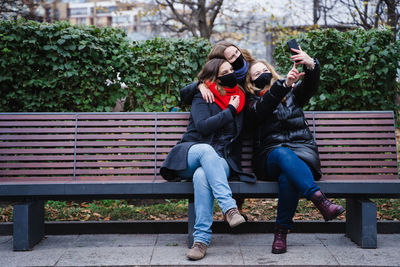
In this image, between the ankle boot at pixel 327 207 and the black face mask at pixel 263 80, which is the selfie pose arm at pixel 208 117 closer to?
the black face mask at pixel 263 80

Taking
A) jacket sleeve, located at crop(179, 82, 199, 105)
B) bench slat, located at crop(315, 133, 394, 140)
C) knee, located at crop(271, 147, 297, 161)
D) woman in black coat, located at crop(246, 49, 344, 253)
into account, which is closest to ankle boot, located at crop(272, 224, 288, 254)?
woman in black coat, located at crop(246, 49, 344, 253)

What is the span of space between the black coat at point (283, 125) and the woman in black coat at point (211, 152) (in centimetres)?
18

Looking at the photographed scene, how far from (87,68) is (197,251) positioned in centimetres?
267

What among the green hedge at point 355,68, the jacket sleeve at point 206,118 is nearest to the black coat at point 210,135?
the jacket sleeve at point 206,118

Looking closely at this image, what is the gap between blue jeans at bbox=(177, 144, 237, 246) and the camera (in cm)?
339

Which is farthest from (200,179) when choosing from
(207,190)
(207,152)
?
(207,152)

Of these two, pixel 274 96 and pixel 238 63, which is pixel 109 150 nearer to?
pixel 238 63

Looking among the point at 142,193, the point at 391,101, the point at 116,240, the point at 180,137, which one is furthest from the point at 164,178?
the point at 391,101

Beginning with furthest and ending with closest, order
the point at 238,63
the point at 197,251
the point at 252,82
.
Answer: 1. the point at 252,82
2. the point at 238,63
3. the point at 197,251

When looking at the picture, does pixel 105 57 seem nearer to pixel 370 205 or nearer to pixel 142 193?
pixel 142 193

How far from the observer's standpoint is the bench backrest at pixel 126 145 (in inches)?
Result: 159

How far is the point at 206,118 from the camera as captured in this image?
3.77m

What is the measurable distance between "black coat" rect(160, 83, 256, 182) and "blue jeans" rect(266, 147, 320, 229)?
10.0 inches

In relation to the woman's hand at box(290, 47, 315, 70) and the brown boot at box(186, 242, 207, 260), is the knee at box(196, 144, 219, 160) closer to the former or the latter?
the brown boot at box(186, 242, 207, 260)
